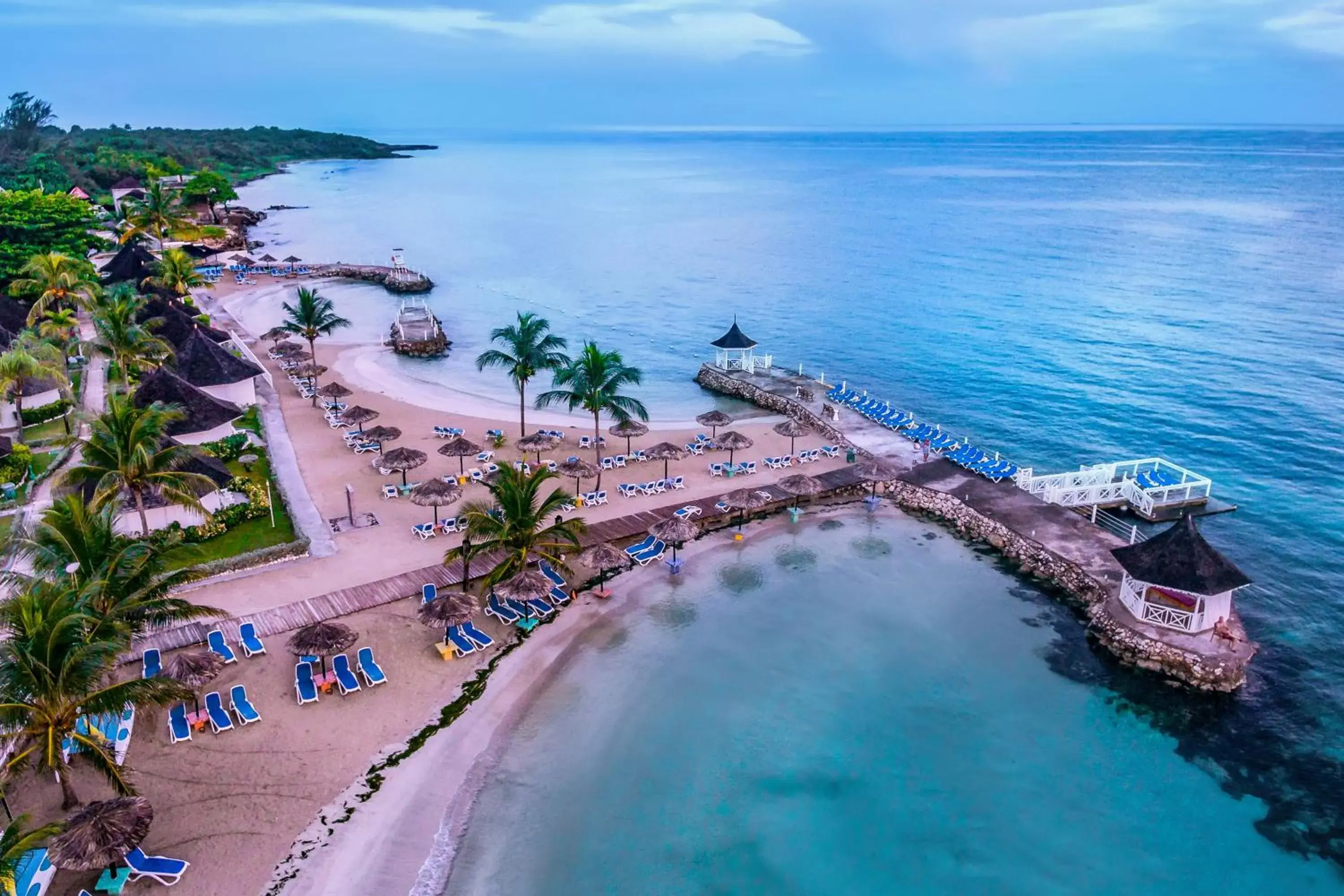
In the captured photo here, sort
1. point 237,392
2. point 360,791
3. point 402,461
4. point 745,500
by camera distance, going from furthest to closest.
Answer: point 237,392 → point 402,461 → point 745,500 → point 360,791

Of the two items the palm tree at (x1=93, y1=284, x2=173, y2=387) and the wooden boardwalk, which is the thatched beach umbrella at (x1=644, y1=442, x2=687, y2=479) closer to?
the wooden boardwalk

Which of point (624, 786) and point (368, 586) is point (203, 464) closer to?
point (368, 586)

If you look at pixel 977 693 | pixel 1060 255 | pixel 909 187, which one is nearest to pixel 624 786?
pixel 977 693

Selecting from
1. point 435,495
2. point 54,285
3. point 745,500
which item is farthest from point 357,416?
point 54,285

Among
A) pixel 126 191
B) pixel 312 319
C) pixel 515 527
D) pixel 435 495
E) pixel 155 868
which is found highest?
pixel 126 191

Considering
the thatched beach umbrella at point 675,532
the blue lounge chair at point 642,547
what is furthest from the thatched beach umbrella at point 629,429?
the thatched beach umbrella at point 675,532

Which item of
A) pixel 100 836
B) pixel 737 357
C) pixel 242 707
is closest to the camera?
pixel 100 836

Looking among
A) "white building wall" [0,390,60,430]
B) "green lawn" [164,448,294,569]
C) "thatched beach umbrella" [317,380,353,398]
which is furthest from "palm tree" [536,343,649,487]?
"white building wall" [0,390,60,430]

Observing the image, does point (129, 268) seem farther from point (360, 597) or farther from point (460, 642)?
point (460, 642)
